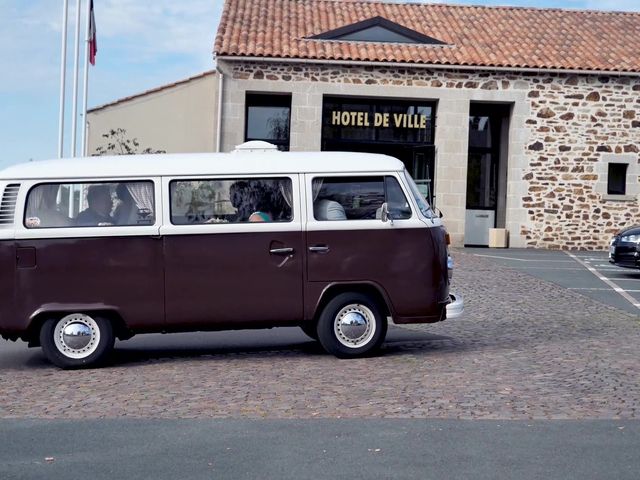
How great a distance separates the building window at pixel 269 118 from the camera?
26422mm

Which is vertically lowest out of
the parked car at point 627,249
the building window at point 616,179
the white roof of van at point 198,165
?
the parked car at point 627,249

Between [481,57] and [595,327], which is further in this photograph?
[481,57]

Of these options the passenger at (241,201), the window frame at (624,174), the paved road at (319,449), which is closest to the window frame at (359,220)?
the passenger at (241,201)

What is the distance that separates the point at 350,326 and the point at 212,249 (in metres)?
1.56

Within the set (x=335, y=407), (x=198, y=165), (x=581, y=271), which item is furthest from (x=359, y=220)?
(x=581, y=271)

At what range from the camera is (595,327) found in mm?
12172

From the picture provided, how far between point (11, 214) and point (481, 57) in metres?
18.9

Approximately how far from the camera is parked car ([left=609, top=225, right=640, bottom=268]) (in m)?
18.4

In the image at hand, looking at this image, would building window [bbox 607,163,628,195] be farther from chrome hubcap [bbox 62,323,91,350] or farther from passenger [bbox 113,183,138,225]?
chrome hubcap [bbox 62,323,91,350]

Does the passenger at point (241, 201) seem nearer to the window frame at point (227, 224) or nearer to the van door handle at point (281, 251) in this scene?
the window frame at point (227, 224)

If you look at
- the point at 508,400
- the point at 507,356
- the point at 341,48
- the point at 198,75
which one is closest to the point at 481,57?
the point at 341,48

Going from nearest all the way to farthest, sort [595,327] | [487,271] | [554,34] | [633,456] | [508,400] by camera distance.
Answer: [633,456]
[508,400]
[595,327]
[487,271]
[554,34]

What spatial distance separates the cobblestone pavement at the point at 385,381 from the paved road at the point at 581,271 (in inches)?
156

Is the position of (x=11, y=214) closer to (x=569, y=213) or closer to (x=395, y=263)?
(x=395, y=263)
